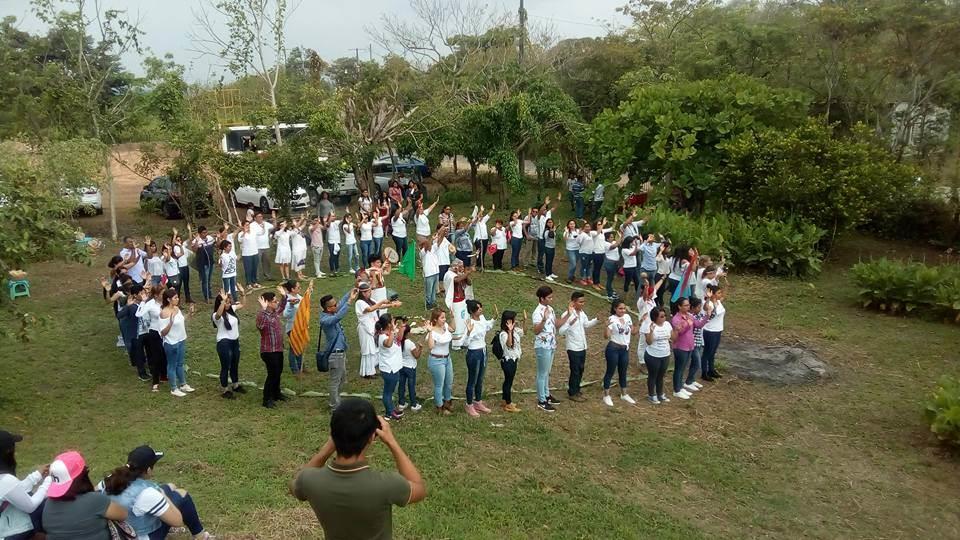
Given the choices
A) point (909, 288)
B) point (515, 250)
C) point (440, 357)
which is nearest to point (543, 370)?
point (440, 357)

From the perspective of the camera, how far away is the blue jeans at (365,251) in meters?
15.5

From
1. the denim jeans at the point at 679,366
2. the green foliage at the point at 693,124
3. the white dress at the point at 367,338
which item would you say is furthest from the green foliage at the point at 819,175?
the white dress at the point at 367,338

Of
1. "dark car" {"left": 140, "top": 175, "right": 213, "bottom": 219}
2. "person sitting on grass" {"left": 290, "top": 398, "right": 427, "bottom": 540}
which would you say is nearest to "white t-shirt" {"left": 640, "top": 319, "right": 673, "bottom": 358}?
"person sitting on grass" {"left": 290, "top": 398, "right": 427, "bottom": 540}

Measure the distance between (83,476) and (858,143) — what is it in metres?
16.7

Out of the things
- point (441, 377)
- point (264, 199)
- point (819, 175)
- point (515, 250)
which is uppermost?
point (819, 175)

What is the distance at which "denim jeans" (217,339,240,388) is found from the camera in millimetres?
9102

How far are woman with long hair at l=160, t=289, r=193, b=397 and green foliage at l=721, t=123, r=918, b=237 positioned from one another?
13.0 m

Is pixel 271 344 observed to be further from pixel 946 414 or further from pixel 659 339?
pixel 946 414

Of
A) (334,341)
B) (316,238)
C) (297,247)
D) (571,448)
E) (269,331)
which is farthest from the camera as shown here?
(316,238)

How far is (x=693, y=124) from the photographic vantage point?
59.4 feet

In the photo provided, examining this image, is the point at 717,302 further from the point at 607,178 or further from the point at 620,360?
the point at 607,178

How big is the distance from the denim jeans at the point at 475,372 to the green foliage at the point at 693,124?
35.8 ft

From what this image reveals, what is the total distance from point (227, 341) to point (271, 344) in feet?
2.15

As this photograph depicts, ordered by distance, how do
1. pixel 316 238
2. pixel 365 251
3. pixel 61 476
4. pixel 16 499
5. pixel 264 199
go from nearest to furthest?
pixel 61 476
pixel 16 499
pixel 316 238
pixel 365 251
pixel 264 199
